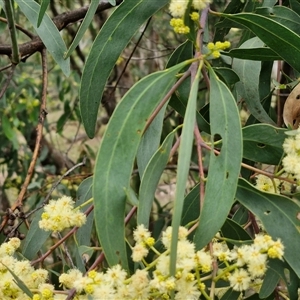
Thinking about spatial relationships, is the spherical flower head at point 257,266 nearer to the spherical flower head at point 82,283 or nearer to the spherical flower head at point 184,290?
the spherical flower head at point 184,290

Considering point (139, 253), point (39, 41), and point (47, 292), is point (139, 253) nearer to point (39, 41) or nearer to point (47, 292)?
point (47, 292)

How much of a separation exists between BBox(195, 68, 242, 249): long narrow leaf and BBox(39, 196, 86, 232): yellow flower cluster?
19cm

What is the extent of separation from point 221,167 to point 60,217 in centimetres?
25

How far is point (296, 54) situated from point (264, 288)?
38 centimetres

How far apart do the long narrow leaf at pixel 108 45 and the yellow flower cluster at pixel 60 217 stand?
24cm

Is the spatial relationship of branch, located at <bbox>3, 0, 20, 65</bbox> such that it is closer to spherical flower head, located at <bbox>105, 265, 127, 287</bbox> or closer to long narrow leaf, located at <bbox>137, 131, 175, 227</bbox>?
long narrow leaf, located at <bbox>137, 131, 175, 227</bbox>

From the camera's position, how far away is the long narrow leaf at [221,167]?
0.75 m

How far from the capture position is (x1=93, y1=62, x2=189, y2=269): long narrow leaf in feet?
2.48

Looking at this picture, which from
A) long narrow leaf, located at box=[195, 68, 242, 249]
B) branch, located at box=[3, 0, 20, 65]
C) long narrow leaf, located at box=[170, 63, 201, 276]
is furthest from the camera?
branch, located at box=[3, 0, 20, 65]

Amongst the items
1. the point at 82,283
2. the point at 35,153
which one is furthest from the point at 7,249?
the point at 35,153

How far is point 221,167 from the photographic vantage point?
793 millimetres

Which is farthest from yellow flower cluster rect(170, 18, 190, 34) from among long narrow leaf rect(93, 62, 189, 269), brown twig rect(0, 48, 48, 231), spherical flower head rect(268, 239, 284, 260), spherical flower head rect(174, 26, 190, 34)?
brown twig rect(0, 48, 48, 231)

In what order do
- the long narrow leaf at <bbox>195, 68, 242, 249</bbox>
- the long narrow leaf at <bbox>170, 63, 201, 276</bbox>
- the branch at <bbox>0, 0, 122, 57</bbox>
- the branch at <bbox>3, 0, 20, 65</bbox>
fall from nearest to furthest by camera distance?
the long narrow leaf at <bbox>170, 63, 201, 276</bbox>, the long narrow leaf at <bbox>195, 68, 242, 249</bbox>, the branch at <bbox>3, 0, 20, 65</bbox>, the branch at <bbox>0, 0, 122, 57</bbox>

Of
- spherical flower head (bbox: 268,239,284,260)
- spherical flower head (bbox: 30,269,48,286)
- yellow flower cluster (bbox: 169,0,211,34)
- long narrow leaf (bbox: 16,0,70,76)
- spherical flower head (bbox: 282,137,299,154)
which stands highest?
yellow flower cluster (bbox: 169,0,211,34)
